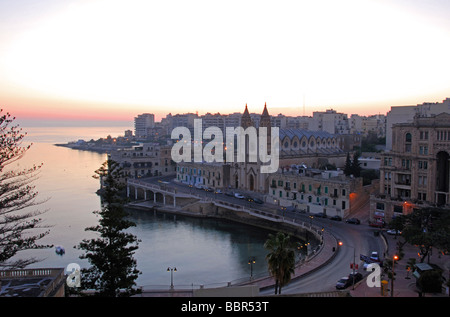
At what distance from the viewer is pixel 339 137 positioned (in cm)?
6034

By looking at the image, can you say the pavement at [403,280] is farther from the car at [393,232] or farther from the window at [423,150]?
the window at [423,150]

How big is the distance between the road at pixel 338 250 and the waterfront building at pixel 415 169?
2786 millimetres

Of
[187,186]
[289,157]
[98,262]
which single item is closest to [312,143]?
[289,157]

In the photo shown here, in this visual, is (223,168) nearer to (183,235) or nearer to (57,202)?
(183,235)

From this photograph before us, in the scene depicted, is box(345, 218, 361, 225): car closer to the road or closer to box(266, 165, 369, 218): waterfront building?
the road

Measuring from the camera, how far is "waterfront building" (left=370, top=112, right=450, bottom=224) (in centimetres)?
2866

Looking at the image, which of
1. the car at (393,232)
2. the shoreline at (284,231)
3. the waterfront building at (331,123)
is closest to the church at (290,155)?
the shoreline at (284,231)

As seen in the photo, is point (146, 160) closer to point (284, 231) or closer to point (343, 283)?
point (284, 231)

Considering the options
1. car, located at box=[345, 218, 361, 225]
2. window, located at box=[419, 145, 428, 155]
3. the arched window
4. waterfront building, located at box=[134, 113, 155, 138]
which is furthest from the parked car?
waterfront building, located at box=[134, 113, 155, 138]

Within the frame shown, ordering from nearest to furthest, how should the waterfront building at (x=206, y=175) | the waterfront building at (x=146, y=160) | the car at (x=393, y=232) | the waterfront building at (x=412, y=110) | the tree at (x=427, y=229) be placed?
the tree at (x=427, y=229) < the car at (x=393, y=232) < the waterfront building at (x=412, y=110) < the waterfront building at (x=206, y=175) < the waterfront building at (x=146, y=160)

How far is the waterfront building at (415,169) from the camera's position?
2866cm

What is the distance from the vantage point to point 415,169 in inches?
1166

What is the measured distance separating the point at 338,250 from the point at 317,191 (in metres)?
10.8
